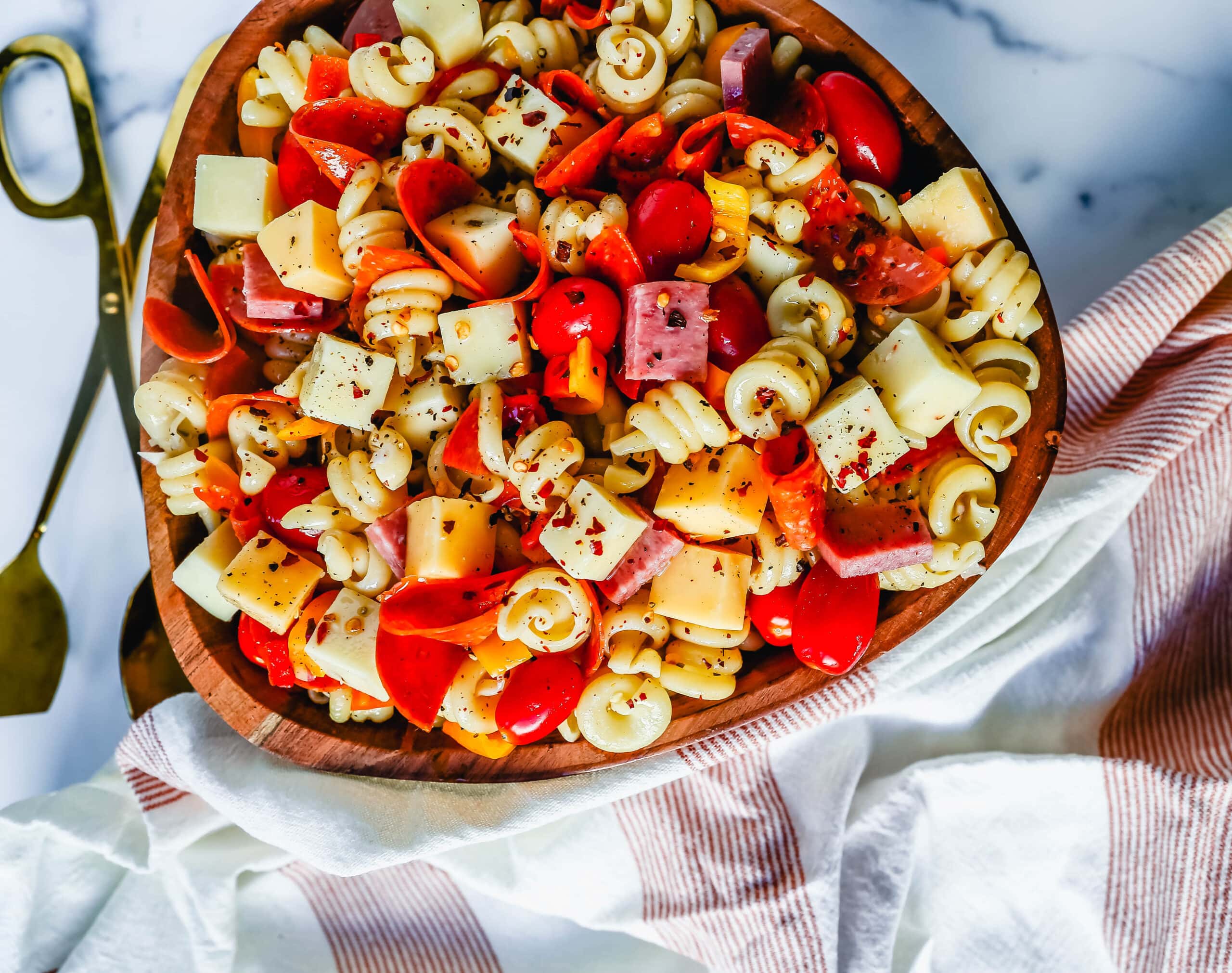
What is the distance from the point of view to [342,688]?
151cm

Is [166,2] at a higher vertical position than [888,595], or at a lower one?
higher

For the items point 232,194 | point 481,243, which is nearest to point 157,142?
point 232,194

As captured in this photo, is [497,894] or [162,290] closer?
[162,290]

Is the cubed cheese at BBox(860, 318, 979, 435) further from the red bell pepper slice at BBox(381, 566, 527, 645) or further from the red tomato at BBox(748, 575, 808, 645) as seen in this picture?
the red bell pepper slice at BBox(381, 566, 527, 645)

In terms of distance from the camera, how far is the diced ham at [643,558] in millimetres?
1375

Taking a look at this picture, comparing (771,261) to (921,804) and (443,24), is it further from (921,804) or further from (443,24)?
(921,804)

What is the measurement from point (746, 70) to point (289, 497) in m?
0.96

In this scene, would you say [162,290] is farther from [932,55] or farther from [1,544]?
[932,55]

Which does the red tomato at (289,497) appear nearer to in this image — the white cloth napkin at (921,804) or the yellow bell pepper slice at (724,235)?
the white cloth napkin at (921,804)

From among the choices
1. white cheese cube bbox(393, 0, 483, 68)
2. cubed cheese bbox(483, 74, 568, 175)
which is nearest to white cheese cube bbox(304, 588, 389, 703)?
cubed cheese bbox(483, 74, 568, 175)

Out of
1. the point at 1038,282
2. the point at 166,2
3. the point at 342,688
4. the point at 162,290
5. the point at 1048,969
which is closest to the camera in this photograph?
the point at 1038,282

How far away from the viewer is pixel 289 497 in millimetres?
1515

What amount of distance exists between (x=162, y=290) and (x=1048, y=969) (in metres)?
2.11

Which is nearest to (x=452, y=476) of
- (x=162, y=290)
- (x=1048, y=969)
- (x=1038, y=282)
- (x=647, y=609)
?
(x=647, y=609)
